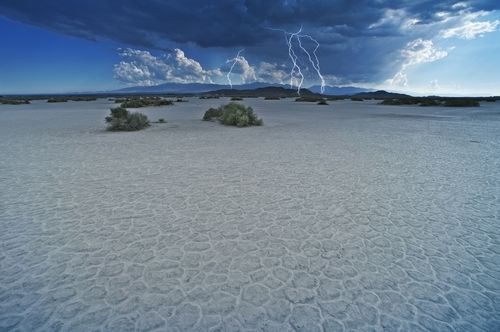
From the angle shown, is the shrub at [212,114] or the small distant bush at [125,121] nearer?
the small distant bush at [125,121]

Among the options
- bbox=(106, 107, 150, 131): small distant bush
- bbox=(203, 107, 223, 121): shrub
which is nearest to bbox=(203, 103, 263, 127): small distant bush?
bbox=(203, 107, 223, 121): shrub

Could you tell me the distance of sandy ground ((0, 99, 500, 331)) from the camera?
275 centimetres

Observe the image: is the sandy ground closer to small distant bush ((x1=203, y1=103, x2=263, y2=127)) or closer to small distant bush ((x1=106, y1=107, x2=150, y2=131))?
small distant bush ((x1=106, y1=107, x2=150, y2=131))

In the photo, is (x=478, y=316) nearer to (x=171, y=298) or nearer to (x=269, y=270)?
(x=269, y=270)

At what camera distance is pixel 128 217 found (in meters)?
4.77

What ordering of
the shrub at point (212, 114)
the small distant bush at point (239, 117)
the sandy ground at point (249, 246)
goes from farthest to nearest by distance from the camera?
the shrub at point (212, 114)
the small distant bush at point (239, 117)
the sandy ground at point (249, 246)

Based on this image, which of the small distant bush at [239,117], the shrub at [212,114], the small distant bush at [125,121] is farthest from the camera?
the shrub at [212,114]

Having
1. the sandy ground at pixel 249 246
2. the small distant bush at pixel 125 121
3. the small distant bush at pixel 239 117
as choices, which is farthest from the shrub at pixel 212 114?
the sandy ground at pixel 249 246

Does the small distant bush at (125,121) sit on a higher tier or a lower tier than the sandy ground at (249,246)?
higher

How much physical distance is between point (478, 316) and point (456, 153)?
8.84 m

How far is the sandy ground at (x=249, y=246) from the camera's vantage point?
9.04 ft

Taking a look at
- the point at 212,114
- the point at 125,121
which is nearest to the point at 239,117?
the point at 212,114

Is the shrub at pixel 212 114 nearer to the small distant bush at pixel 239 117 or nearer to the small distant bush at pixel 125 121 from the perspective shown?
the small distant bush at pixel 239 117

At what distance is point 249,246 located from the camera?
12.8 feet
